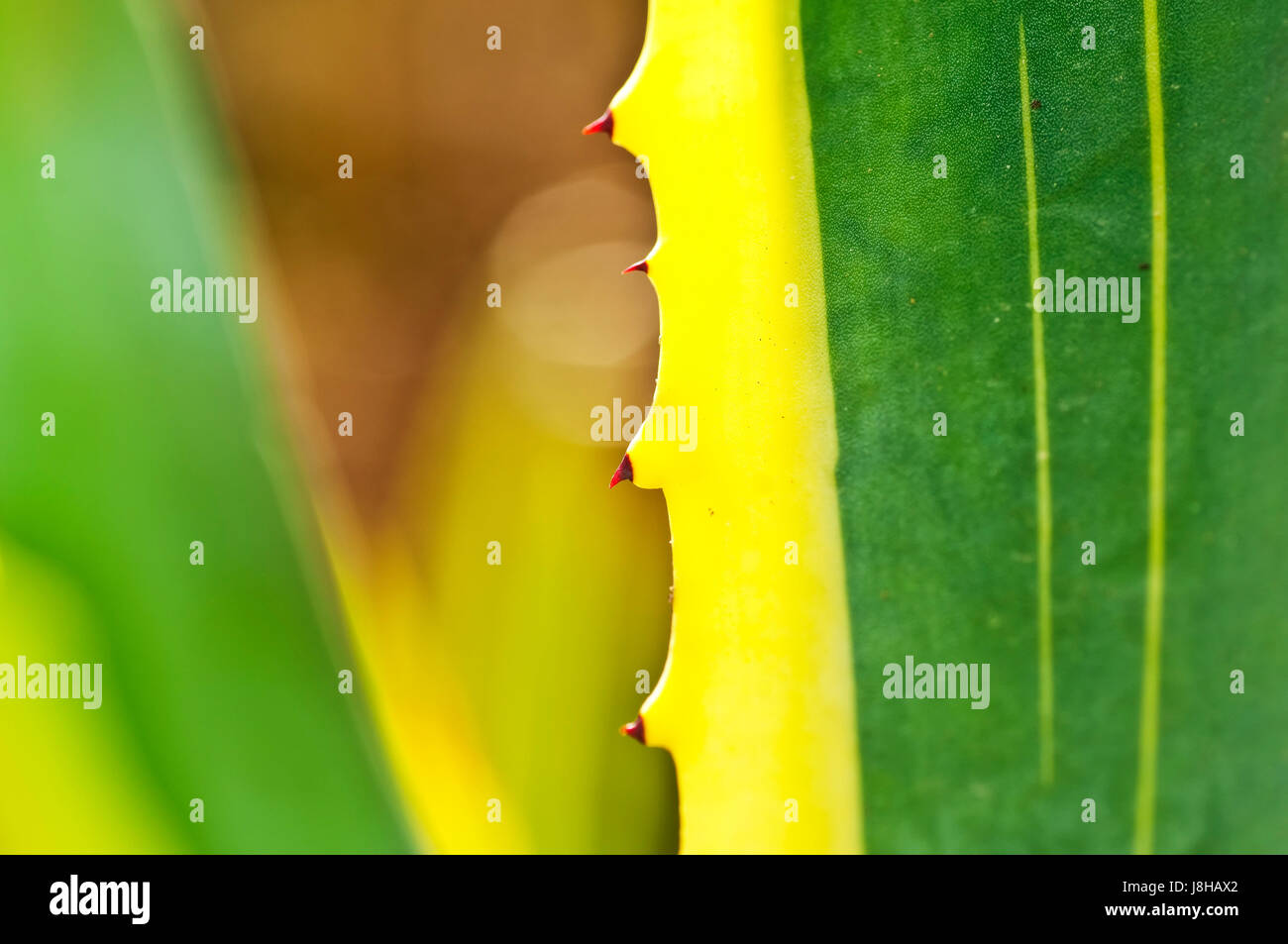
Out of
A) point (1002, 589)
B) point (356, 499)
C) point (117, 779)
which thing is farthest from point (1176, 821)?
point (117, 779)

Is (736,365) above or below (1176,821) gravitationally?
above

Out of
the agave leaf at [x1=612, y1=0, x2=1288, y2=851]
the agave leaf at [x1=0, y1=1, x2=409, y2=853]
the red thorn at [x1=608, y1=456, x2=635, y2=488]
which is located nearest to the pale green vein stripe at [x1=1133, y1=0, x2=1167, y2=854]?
the agave leaf at [x1=612, y1=0, x2=1288, y2=851]

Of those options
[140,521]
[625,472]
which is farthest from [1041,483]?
[140,521]

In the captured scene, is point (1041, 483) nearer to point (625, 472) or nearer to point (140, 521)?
point (625, 472)

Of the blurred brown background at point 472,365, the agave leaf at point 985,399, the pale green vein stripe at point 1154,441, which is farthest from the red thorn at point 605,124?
the pale green vein stripe at point 1154,441

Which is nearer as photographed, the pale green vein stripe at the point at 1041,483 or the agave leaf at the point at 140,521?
the pale green vein stripe at the point at 1041,483

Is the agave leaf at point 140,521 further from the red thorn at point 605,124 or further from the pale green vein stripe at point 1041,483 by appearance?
the pale green vein stripe at point 1041,483
